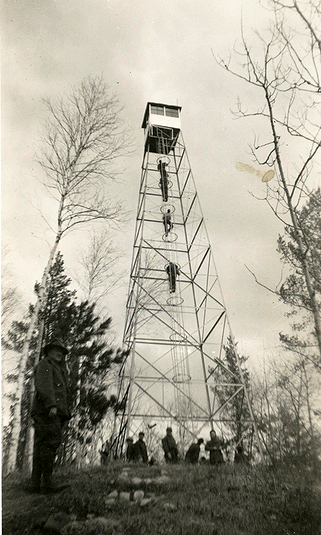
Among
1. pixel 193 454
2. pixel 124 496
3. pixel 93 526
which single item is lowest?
pixel 93 526

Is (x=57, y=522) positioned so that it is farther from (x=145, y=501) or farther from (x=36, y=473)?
(x=145, y=501)

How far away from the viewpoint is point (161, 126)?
10.5 meters

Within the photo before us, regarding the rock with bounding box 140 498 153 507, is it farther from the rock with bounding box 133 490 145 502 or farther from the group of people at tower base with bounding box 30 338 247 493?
the group of people at tower base with bounding box 30 338 247 493

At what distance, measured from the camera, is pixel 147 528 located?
10.2 feet

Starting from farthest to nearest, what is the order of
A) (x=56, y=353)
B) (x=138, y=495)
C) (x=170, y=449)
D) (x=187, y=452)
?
(x=170, y=449), (x=187, y=452), (x=56, y=353), (x=138, y=495)

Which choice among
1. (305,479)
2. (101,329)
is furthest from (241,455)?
(101,329)

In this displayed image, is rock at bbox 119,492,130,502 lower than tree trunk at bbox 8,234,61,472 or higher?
lower

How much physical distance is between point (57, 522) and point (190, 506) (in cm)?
131

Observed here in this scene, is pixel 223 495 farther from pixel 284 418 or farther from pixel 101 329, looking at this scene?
pixel 284 418

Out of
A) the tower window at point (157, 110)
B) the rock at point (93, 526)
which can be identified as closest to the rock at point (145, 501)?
the rock at point (93, 526)

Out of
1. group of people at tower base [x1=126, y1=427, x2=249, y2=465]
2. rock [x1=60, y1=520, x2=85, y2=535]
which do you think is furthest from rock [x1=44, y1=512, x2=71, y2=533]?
group of people at tower base [x1=126, y1=427, x2=249, y2=465]

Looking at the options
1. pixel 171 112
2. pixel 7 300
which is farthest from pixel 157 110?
pixel 7 300

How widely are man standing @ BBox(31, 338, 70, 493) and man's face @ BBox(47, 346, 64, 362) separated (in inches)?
4.1

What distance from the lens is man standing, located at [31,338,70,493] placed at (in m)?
3.63
